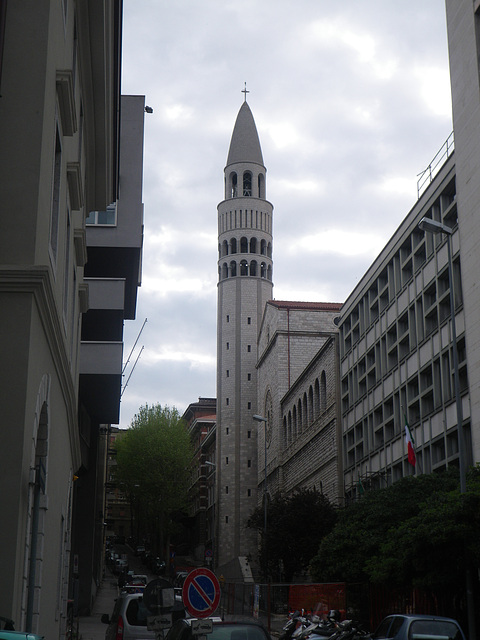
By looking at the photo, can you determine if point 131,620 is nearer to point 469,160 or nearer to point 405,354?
point 469,160

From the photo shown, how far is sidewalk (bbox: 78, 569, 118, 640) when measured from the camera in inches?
1077

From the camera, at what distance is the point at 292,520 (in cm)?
4522

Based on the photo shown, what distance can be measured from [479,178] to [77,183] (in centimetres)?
1837

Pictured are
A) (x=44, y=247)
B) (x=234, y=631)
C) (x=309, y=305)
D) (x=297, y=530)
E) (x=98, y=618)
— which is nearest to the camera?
(x=44, y=247)

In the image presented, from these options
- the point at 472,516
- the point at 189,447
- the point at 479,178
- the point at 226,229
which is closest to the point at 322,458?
the point at 189,447

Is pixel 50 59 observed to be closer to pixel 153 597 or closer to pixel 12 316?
pixel 12 316

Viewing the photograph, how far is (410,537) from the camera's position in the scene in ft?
72.8

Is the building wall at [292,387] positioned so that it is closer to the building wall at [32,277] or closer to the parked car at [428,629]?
the parked car at [428,629]

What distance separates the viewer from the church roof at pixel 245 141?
300 feet

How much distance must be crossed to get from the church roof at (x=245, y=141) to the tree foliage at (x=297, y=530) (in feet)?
169

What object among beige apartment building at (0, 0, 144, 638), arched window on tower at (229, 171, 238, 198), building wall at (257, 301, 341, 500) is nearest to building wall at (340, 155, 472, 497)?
building wall at (257, 301, 341, 500)

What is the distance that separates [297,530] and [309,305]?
3166 centimetres

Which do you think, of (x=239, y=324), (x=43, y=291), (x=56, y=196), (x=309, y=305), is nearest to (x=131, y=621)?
(x=56, y=196)

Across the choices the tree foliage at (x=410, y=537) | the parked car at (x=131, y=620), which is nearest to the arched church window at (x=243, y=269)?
the tree foliage at (x=410, y=537)
